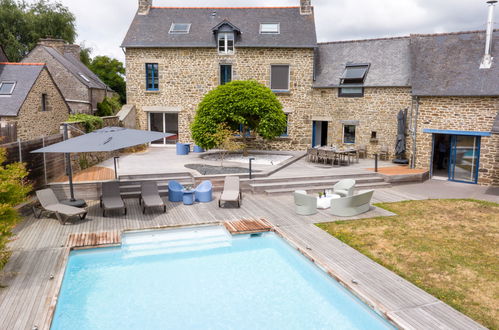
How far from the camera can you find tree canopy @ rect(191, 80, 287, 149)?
1777 cm

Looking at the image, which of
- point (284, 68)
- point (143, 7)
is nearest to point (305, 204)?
point (284, 68)

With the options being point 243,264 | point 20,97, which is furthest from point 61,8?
point 243,264

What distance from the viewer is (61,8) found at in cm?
4150

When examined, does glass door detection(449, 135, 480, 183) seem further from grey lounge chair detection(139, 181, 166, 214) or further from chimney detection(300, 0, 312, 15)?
grey lounge chair detection(139, 181, 166, 214)

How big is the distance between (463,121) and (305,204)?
31.0ft

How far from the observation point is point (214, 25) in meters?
22.5

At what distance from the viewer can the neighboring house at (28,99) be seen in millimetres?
18688

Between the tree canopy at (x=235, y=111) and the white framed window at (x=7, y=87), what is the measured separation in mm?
9772

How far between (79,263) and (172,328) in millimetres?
3351

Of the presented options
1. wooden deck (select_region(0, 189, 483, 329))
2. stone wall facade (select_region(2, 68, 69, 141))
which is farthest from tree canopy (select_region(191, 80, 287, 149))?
stone wall facade (select_region(2, 68, 69, 141))

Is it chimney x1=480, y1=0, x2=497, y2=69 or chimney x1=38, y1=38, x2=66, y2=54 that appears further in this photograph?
chimney x1=38, y1=38, x2=66, y2=54

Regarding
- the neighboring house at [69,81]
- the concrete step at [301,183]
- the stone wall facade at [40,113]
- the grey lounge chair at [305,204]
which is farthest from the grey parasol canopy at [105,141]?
the neighboring house at [69,81]

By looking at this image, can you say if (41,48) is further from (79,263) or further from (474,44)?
(474,44)

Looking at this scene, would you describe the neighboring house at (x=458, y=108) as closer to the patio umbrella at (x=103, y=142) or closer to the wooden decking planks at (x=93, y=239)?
the patio umbrella at (x=103, y=142)
